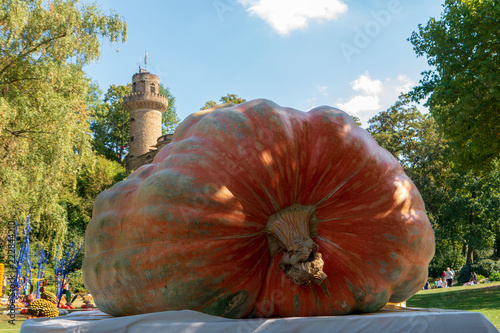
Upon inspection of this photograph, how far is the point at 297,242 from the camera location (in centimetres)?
265

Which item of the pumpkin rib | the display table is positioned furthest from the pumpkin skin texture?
the display table

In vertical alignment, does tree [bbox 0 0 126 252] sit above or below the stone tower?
below

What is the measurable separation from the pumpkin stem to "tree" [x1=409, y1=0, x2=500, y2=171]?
13441 mm

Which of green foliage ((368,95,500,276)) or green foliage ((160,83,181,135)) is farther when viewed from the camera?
green foliage ((160,83,181,135))

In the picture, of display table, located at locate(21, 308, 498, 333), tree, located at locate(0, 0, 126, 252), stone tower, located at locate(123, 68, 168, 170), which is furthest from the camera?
stone tower, located at locate(123, 68, 168, 170)

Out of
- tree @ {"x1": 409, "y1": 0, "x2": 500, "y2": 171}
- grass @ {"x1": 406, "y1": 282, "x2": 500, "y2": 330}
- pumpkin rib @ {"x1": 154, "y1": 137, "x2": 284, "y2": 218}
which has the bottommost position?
grass @ {"x1": 406, "y1": 282, "x2": 500, "y2": 330}

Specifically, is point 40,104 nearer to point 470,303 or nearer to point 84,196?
point 470,303

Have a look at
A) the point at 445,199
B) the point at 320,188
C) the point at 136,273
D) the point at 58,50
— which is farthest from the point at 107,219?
the point at 445,199

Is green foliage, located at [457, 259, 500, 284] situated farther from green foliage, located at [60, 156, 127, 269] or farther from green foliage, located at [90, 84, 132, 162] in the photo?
green foliage, located at [90, 84, 132, 162]

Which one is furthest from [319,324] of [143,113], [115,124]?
[115,124]

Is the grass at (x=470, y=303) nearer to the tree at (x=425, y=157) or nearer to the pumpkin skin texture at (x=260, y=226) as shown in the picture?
the pumpkin skin texture at (x=260, y=226)

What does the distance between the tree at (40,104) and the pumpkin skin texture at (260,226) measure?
12.6 meters

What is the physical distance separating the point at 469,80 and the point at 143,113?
4108 cm

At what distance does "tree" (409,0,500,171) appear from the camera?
14.9 m
